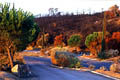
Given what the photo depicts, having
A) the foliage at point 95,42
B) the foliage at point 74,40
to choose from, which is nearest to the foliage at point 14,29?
the foliage at point 95,42

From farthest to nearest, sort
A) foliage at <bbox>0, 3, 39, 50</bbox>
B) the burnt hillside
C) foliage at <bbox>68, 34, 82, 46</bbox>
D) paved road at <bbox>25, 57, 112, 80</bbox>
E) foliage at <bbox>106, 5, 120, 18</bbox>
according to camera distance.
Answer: foliage at <bbox>106, 5, 120, 18</bbox>, the burnt hillside, foliage at <bbox>68, 34, 82, 46</bbox>, foliage at <bbox>0, 3, 39, 50</bbox>, paved road at <bbox>25, 57, 112, 80</bbox>

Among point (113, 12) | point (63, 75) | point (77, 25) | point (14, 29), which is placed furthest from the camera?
point (77, 25)

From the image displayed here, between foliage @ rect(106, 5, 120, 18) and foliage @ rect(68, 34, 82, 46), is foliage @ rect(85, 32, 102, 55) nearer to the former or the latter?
foliage @ rect(68, 34, 82, 46)

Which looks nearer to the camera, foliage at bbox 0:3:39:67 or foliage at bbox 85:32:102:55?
foliage at bbox 0:3:39:67

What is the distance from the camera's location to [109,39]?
1693 inches

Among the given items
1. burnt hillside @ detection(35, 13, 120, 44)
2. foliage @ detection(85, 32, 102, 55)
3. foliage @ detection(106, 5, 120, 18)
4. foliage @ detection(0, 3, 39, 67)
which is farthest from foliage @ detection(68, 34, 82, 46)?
foliage @ detection(106, 5, 120, 18)

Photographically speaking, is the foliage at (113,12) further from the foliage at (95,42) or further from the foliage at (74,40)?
the foliage at (95,42)

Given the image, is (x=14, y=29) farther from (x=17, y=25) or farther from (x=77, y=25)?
(x=77, y=25)

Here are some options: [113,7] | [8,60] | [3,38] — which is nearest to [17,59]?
[8,60]

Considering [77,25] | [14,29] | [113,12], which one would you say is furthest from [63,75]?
[77,25]

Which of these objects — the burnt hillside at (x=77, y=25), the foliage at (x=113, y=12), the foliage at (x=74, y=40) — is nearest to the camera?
the foliage at (x=74, y=40)

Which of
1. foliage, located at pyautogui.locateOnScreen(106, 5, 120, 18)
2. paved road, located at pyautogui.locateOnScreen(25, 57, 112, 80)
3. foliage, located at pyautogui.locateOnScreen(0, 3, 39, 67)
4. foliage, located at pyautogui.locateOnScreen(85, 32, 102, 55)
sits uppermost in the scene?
foliage, located at pyautogui.locateOnScreen(106, 5, 120, 18)

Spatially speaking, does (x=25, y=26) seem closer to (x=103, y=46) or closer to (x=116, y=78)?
(x=116, y=78)

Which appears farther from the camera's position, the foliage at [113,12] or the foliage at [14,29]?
the foliage at [113,12]
